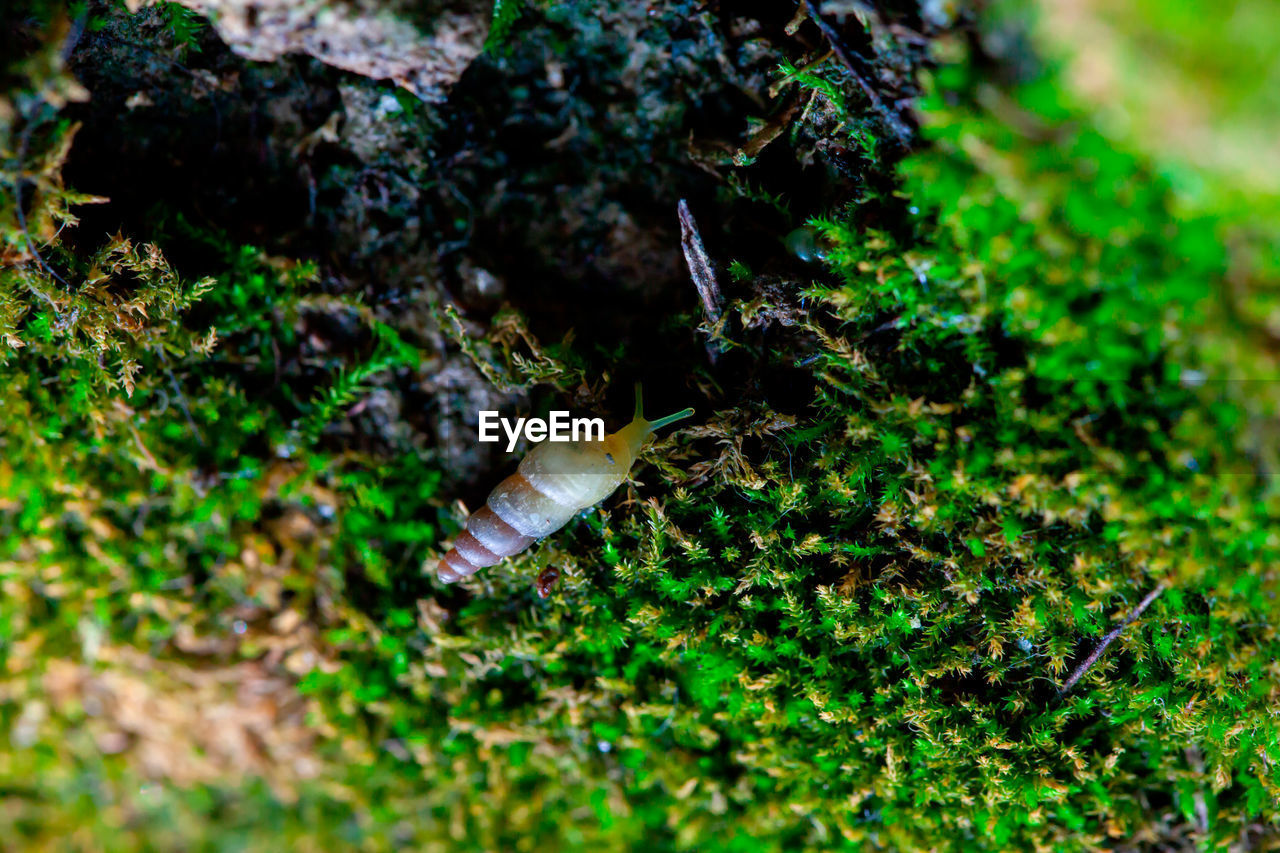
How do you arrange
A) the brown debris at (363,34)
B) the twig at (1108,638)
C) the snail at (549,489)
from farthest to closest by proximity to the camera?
the snail at (549,489), the twig at (1108,638), the brown debris at (363,34)

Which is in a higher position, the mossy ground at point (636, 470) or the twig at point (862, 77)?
the twig at point (862, 77)

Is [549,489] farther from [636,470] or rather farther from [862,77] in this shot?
[862,77]

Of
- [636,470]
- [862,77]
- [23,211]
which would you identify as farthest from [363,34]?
[636,470]

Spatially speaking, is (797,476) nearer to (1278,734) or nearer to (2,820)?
(1278,734)

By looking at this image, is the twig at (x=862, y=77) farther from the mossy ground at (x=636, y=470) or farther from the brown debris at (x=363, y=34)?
the brown debris at (x=363, y=34)

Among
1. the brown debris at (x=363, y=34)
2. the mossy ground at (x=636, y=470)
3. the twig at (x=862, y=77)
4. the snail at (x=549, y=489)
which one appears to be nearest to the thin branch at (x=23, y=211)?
the mossy ground at (x=636, y=470)

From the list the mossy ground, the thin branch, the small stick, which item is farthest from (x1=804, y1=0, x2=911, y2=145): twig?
the thin branch

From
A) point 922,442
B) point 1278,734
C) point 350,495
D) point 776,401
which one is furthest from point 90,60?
point 1278,734

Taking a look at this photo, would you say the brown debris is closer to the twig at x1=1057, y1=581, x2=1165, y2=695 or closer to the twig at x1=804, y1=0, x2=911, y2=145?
the twig at x1=804, y1=0, x2=911, y2=145
